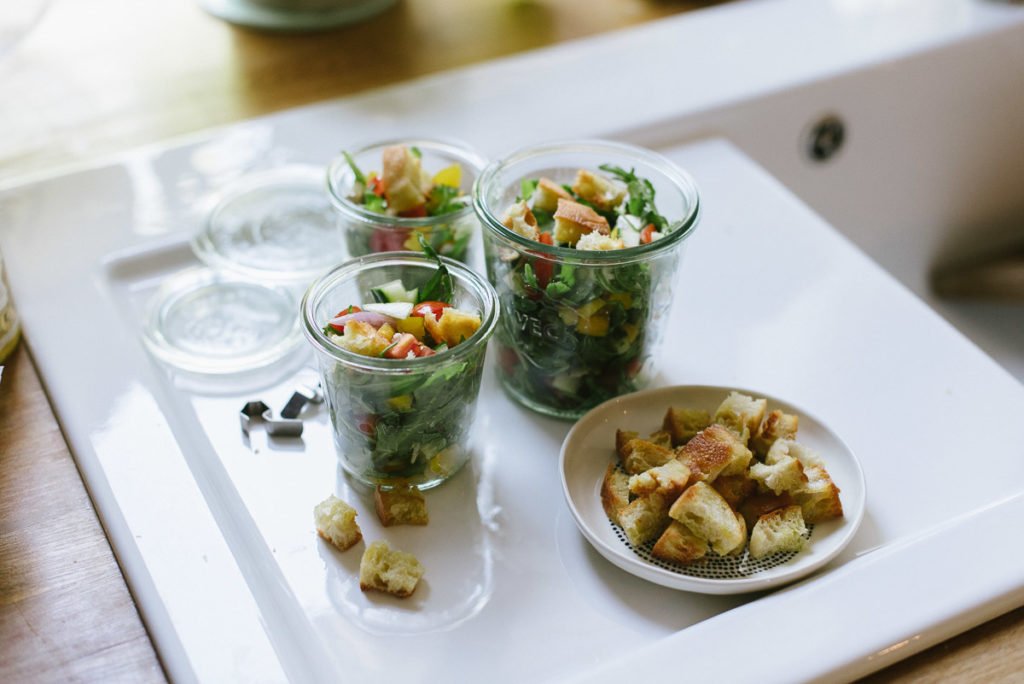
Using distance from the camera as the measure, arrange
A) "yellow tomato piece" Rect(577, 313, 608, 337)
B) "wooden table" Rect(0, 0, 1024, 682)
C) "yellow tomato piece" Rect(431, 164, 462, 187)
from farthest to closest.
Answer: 1. "yellow tomato piece" Rect(431, 164, 462, 187)
2. "yellow tomato piece" Rect(577, 313, 608, 337)
3. "wooden table" Rect(0, 0, 1024, 682)

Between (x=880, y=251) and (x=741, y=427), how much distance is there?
67 cm

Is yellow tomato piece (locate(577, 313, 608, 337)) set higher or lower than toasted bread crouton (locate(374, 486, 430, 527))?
higher

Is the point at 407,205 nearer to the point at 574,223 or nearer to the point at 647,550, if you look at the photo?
the point at 574,223

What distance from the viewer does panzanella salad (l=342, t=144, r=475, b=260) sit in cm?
76

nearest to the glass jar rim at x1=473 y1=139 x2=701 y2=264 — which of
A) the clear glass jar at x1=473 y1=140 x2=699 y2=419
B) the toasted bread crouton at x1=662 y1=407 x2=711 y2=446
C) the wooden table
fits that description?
the clear glass jar at x1=473 y1=140 x2=699 y2=419

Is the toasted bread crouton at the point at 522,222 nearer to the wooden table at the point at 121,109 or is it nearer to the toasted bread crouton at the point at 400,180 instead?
the toasted bread crouton at the point at 400,180

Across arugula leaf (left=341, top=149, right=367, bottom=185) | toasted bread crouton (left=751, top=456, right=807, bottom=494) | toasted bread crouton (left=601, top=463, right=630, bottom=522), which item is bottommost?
toasted bread crouton (left=601, top=463, right=630, bottom=522)

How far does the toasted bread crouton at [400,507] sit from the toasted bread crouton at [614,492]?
0.11 m

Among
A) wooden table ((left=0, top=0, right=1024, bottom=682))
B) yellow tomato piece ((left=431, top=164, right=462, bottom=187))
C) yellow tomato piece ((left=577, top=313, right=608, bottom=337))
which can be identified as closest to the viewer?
wooden table ((left=0, top=0, right=1024, bottom=682))

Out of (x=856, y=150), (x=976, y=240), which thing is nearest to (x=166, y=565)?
(x=856, y=150)

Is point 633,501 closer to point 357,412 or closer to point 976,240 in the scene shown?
point 357,412

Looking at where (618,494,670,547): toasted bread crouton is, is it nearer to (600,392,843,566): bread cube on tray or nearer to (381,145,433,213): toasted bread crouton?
(600,392,843,566): bread cube on tray

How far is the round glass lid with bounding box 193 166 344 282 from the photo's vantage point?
86cm

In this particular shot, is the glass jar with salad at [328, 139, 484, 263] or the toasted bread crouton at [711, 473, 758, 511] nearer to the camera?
the toasted bread crouton at [711, 473, 758, 511]
